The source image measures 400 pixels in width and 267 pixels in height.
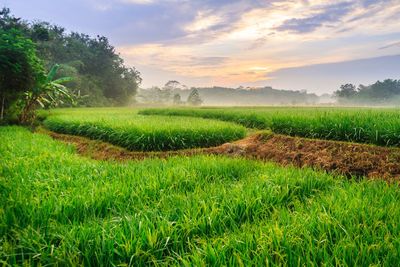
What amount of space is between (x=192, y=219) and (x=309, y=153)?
421cm

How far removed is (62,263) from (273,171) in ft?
11.4

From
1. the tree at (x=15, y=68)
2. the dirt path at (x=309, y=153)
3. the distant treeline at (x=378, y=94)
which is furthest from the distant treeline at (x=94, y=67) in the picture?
the distant treeline at (x=378, y=94)

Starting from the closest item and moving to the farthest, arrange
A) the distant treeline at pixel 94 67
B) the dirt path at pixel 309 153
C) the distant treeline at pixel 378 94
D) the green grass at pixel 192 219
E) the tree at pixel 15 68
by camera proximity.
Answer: the green grass at pixel 192 219 → the dirt path at pixel 309 153 → the tree at pixel 15 68 → the distant treeline at pixel 94 67 → the distant treeline at pixel 378 94

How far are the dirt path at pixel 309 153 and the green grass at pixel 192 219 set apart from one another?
1147 millimetres

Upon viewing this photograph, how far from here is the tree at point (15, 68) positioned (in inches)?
537

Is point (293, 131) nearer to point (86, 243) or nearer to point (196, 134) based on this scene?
point (196, 134)

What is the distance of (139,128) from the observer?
8.95 m

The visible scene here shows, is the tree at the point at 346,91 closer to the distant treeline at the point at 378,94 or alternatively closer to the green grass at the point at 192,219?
the distant treeline at the point at 378,94

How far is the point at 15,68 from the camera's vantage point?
1362cm

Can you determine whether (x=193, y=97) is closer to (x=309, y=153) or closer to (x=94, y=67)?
(x=94, y=67)

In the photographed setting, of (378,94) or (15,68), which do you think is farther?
(378,94)

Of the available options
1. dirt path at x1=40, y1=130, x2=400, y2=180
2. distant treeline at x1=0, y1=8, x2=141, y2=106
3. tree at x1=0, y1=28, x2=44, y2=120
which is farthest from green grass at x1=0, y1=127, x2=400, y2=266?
distant treeline at x1=0, y1=8, x2=141, y2=106

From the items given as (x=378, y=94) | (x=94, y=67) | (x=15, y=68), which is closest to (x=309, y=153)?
(x=15, y=68)

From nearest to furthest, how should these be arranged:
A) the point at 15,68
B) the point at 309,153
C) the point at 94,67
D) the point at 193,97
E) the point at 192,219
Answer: the point at 192,219 < the point at 309,153 < the point at 15,68 < the point at 94,67 < the point at 193,97
